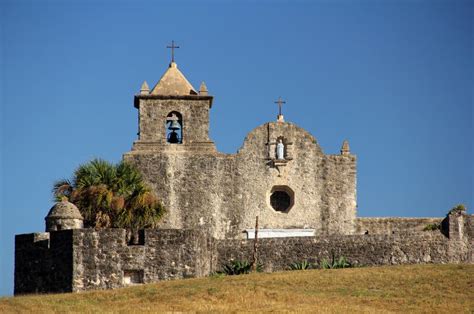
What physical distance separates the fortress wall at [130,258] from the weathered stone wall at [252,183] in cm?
1090

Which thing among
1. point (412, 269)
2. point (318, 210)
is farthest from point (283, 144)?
point (412, 269)

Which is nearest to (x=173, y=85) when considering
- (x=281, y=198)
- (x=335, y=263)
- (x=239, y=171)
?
(x=239, y=171)

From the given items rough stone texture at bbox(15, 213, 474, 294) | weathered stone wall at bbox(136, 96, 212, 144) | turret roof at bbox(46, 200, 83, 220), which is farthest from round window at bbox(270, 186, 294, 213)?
turret roof at bbox(46, 200, 83, 220)

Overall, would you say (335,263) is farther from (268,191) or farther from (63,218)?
(63,218)

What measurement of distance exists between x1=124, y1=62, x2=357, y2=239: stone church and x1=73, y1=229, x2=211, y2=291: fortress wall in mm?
11347

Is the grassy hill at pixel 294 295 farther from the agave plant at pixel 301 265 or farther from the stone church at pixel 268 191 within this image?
the stone church at pixel 268 191

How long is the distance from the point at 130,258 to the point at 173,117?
15234mm

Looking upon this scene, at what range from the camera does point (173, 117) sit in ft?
201

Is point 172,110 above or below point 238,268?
above

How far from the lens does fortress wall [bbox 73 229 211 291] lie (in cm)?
4638

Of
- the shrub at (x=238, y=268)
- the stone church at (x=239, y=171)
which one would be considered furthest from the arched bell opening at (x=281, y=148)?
the shrub at (x=238, y=268)

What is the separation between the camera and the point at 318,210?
200ft

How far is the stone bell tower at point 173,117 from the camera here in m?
60.7

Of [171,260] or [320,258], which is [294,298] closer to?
[171,260]
